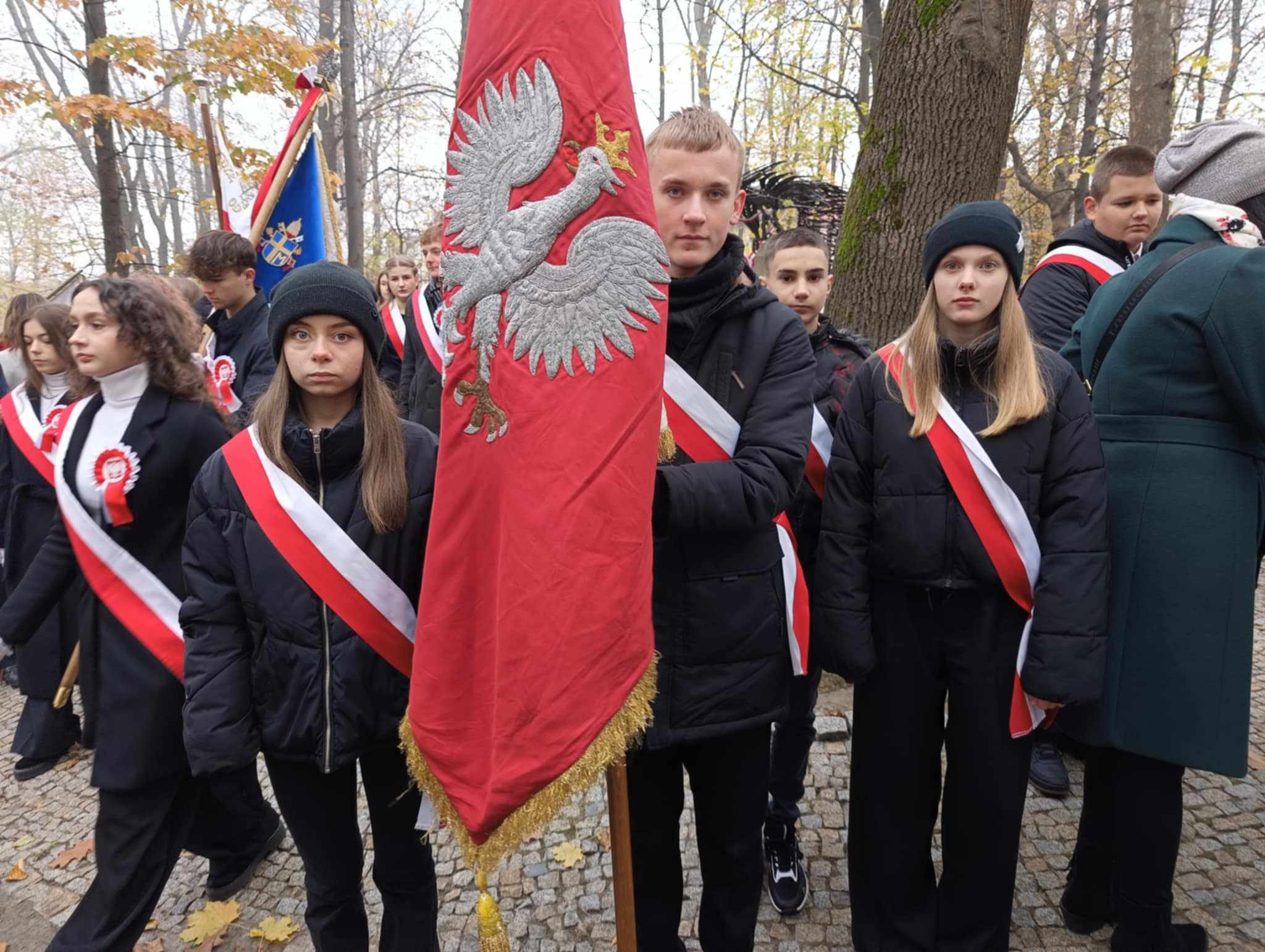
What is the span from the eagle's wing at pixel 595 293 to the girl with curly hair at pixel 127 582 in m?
1.52

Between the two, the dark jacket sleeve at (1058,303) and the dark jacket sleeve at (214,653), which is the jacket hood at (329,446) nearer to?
the dark jacket sleeve at (214,653)

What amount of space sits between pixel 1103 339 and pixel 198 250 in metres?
3.90

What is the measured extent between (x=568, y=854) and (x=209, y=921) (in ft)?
4.42

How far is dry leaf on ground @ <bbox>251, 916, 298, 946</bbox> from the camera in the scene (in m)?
2.99

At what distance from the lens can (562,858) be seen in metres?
3.29

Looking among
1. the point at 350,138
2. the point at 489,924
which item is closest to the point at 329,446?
the point at 489,924

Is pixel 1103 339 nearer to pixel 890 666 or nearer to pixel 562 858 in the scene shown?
pixel 890 666

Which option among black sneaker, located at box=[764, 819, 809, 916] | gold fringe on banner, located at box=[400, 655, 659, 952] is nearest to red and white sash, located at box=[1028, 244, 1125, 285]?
black sneaker, located at box=[764, 819, 809, 916]

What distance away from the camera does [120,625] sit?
2.62 m

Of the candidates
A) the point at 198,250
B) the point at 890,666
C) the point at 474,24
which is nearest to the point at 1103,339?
the point at 890,666

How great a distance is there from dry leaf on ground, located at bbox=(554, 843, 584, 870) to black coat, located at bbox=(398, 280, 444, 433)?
1.94m

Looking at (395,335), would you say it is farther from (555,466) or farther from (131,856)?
(555,466)

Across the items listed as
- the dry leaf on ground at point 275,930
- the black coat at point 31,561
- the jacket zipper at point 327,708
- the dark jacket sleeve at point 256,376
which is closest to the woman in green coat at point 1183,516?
the jacket zipper at point 327,708

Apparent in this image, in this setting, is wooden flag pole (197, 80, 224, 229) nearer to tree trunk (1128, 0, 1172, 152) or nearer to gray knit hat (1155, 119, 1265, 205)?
gray knit hat (1155, 119, 1265, 205)
